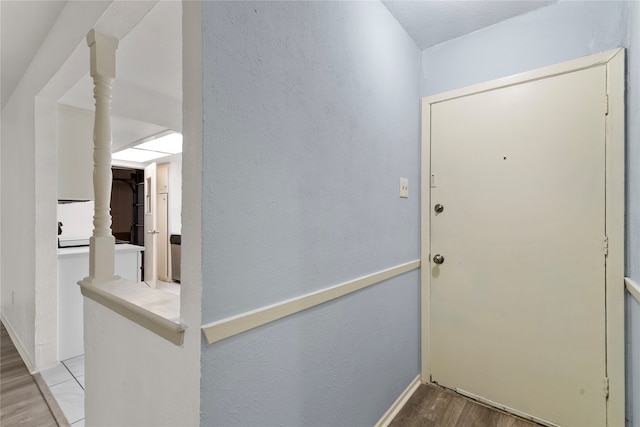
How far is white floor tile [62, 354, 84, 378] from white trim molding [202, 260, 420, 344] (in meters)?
2.31

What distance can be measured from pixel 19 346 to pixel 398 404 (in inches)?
128

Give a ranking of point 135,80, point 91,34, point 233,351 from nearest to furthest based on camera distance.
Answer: point 233,351 < point 91,34 < point 135,80

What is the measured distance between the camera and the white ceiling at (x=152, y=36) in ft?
5.56

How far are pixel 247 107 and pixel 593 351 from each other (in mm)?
1998

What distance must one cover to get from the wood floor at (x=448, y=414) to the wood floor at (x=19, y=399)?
6.72 ft

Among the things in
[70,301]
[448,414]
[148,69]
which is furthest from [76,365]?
[448,414]

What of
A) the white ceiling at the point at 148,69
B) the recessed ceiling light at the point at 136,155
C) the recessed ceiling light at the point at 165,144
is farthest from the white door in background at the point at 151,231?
the white ceiling at the point at 148,69

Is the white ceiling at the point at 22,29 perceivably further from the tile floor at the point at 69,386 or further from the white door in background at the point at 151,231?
the white door in background at the point at 151,231

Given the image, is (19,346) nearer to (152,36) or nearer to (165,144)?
→ (165,144)

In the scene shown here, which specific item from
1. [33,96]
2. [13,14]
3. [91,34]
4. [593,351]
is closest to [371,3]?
[91,34]

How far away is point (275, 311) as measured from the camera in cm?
97

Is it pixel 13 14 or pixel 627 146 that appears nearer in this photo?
pixel 627 146

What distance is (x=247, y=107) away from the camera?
0.89 m

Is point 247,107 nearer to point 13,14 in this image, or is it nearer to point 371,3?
point 371,3
